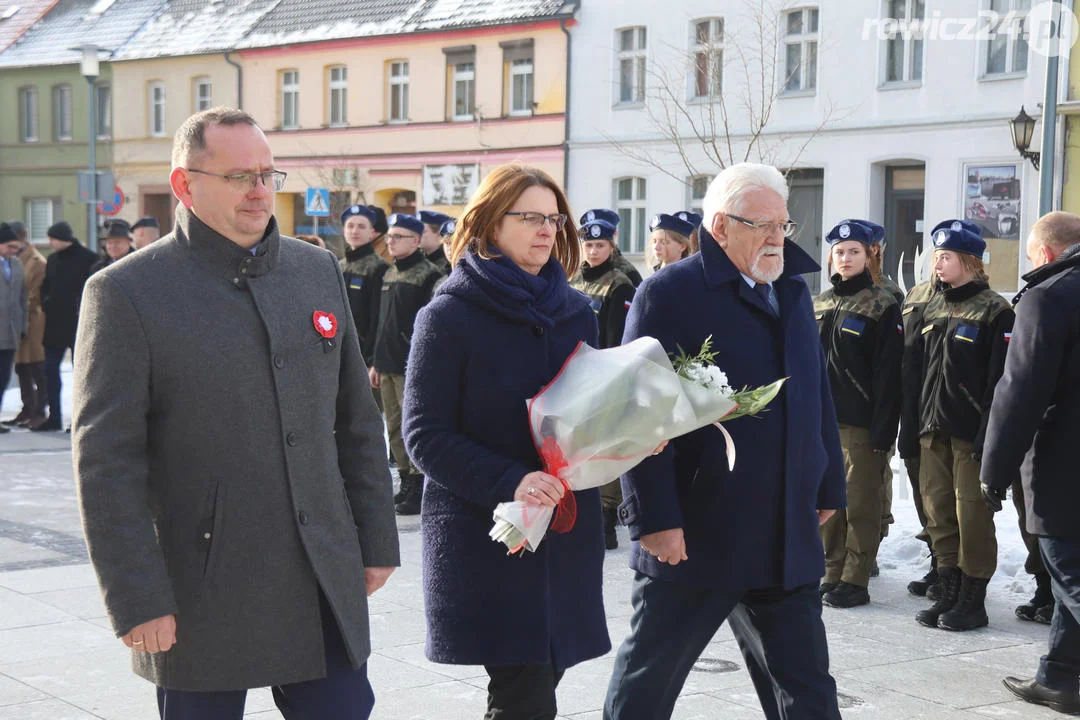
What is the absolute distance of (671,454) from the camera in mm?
4375

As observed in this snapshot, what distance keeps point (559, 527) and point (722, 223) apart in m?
1.12

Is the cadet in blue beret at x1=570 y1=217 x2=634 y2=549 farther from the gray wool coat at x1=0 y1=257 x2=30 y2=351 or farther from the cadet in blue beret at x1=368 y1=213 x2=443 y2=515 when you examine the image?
the gray wool coat at x1=0 y1=257 x2=30 y2=351

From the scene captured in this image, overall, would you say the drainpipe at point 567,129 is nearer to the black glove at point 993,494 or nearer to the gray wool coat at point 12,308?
the gray wool coat at point 12,308

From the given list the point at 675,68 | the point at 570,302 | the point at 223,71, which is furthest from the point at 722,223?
the point at 223,71

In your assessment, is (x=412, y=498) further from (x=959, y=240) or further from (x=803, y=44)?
(x=803, y=44)

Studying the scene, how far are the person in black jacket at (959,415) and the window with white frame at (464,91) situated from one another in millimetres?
28758

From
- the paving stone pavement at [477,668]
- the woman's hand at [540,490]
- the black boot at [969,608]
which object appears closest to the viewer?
the woman's hand at [540,490]

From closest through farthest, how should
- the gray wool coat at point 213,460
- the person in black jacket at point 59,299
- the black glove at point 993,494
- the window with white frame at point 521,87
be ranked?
the gray wool coat at point 213,460, the black glove at point 993,494, the person in black jacket at point 59,299, the window with white frame at point 521,87

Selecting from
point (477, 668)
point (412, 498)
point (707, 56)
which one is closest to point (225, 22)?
point (707, 56)

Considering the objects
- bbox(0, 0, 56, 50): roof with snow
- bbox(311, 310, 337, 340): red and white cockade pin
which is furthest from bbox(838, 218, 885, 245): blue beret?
bbox(0, 0, 56, 50): roof with snow

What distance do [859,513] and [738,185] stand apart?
3895 mm

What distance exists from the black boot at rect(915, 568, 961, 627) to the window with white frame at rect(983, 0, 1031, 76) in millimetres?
20819

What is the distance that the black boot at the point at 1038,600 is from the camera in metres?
7.63

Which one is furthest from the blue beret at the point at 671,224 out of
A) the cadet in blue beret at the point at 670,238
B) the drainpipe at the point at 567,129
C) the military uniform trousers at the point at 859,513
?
the drainpipe at the point at 567,129
